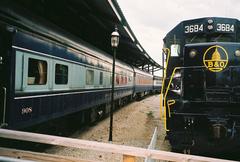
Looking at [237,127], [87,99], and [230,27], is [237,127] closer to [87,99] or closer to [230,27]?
[230,27]

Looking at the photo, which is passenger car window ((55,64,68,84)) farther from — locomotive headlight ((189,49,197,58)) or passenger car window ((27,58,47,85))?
locomotive headlight ((189,49,197,58))

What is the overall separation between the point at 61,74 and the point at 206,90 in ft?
12.7

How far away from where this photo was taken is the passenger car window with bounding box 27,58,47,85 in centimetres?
517

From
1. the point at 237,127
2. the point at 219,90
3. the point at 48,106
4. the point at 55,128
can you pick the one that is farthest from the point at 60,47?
the point at 237,127

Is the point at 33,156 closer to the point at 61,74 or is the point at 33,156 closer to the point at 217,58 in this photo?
the point at 61,74

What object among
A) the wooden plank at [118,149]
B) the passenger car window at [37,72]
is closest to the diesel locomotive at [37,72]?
the passenger car window at [37,72]

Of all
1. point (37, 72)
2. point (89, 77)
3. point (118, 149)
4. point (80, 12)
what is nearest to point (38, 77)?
point (37, 72)

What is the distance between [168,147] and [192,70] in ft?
8.89

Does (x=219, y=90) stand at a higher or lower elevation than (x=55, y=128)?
higher

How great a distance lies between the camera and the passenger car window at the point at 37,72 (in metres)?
5.17

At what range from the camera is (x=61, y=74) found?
6.75m

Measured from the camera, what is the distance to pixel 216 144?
5.39 m

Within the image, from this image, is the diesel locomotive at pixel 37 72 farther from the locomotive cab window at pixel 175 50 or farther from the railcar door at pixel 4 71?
the locomotive cab window at pixel 175 50

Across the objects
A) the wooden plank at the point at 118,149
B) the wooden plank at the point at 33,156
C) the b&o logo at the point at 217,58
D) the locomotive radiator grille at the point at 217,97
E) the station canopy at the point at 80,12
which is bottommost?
the wooden plank at the point at 33,156
